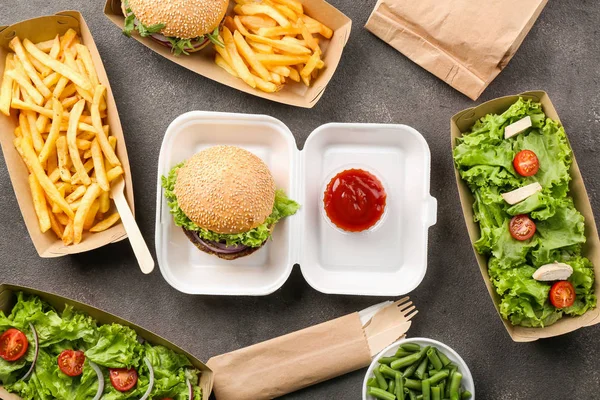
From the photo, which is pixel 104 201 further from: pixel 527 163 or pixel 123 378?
pixel 527 163

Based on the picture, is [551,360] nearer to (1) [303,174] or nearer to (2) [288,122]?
(1) [303,174]

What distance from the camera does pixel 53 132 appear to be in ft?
9.04

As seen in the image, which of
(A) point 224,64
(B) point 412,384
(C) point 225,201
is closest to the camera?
(C) point 225,201

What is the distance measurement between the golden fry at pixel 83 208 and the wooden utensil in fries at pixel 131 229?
10cm

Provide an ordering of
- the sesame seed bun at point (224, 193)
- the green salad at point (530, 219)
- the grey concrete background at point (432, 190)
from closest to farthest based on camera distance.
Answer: the sesame seed bun at point (224, 193), the green salad at point (530, 219), the grey concrete background at point (432, 190)

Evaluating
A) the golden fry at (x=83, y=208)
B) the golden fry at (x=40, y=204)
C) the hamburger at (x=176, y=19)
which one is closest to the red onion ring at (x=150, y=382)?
the golden fry at (x=83, y=208)

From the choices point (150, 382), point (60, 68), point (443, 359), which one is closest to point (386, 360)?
point (443, 359)

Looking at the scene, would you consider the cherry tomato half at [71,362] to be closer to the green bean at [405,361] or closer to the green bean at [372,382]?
the green bean at [372,382]

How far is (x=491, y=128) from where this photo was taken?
2.90 meters

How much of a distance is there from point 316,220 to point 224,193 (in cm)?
69

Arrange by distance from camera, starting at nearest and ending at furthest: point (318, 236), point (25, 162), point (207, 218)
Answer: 1. point (207, 218)
2. point (25, 162)
3. point (318, 236)

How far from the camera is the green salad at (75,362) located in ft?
8.73

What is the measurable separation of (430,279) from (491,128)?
2.92ft

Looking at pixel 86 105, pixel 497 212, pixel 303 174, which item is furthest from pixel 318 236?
pixel 86 105
